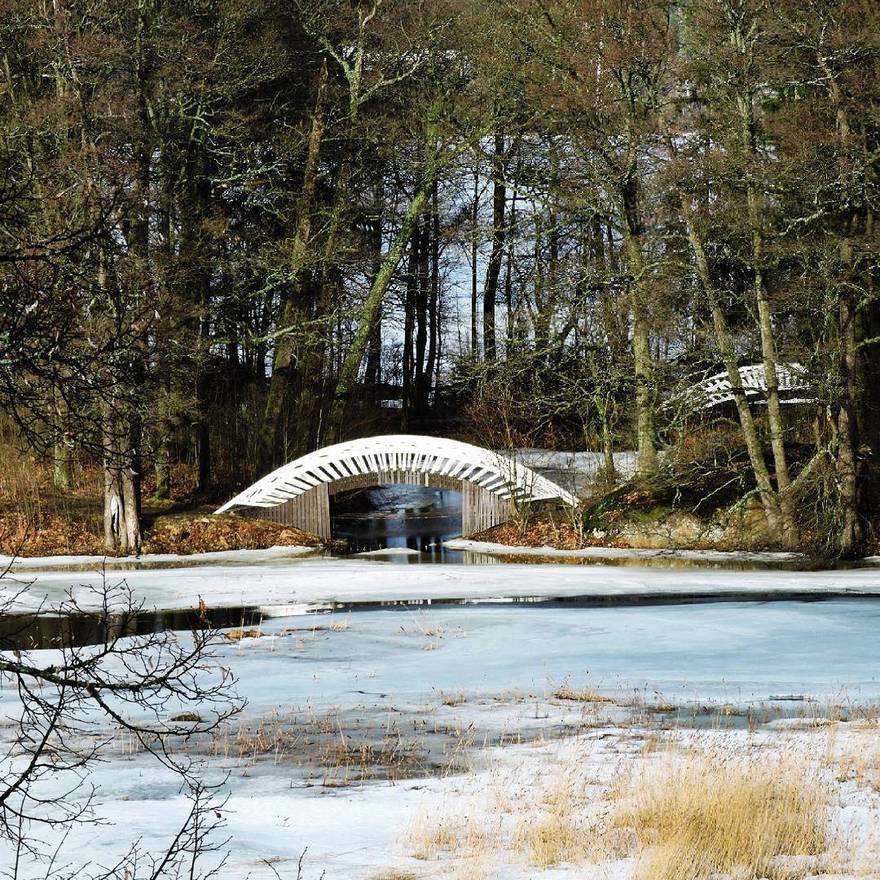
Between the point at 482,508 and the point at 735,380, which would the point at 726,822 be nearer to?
the point at 735,380

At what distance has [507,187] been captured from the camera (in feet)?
88.4

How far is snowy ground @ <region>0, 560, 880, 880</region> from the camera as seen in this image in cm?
685

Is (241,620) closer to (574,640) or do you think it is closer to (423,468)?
(574,640)

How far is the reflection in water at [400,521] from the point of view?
26.0 meters

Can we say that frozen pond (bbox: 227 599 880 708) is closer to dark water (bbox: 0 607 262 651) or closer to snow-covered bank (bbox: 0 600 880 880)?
snow-covered bank (bbox: 0 600 880 880)

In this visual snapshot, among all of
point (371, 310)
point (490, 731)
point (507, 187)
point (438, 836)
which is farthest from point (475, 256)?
point (438, 836)

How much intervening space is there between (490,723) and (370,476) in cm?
1635

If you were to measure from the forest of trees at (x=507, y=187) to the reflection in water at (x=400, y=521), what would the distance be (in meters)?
2.40

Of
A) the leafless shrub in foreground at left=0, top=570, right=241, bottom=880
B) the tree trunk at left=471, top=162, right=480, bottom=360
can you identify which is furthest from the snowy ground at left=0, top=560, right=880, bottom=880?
the tree trunk at left=471, top=162, right=480, bottom=360

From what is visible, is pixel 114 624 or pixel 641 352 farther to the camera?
pixel 641 352

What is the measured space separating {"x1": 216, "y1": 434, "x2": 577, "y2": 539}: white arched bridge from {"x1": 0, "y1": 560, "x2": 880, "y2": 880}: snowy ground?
7.50m

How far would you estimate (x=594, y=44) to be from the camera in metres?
23.7

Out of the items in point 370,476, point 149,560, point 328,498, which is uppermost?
point 370,476

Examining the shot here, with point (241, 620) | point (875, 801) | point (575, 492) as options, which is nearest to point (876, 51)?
point (575, 492)
